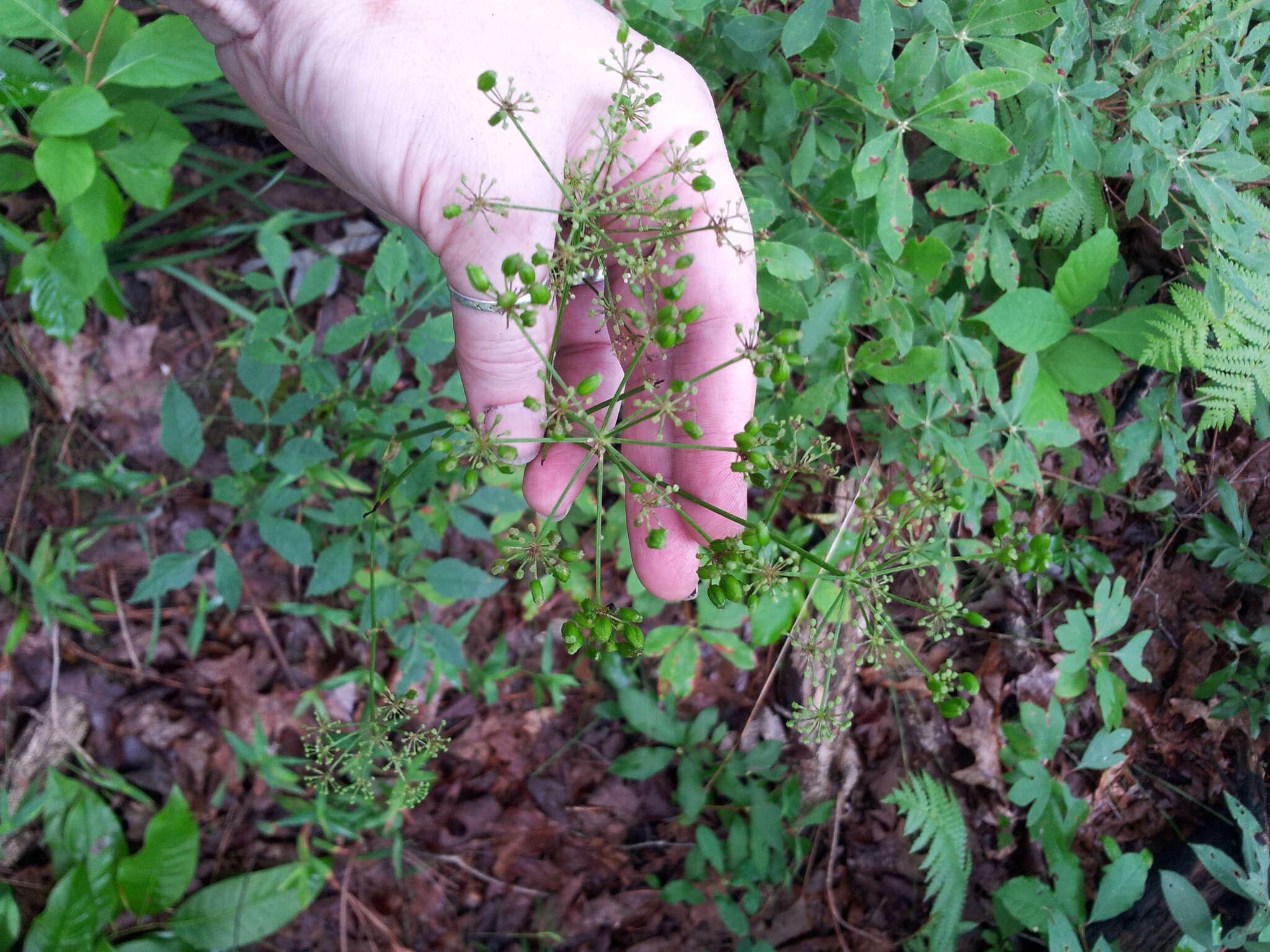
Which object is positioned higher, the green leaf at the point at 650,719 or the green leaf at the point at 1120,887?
the green leaf at the point at 1120,887

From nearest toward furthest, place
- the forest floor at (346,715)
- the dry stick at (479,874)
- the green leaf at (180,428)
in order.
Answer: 1. the green leaf at (180,428)
2. the forest floor at (346,715)
3. the dry stick at (479,874)

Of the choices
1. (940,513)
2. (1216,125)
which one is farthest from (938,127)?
(940,513)

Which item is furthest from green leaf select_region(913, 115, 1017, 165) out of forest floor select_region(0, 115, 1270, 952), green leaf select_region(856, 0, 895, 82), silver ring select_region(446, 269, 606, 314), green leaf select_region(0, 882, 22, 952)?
green leaf select_region(0, 882, 22, 952)

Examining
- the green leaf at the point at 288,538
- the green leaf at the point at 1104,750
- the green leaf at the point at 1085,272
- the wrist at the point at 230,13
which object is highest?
the wrist at the point at 230,13

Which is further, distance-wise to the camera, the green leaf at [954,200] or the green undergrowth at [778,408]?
the green leaf at [954,200]

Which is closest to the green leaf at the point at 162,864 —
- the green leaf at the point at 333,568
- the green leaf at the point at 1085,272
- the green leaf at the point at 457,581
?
the green leaf at the point at 333,568

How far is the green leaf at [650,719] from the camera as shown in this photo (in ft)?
11.0

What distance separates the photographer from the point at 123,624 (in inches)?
140

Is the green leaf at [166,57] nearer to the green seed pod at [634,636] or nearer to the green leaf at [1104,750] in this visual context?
the green seed pod at [634,636]

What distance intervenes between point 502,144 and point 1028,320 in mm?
1703

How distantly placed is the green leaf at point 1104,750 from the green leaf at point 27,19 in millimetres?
4131

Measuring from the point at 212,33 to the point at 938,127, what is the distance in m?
2.00

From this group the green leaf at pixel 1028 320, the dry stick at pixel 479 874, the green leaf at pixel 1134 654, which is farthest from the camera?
the dry stick at pixel 479 874

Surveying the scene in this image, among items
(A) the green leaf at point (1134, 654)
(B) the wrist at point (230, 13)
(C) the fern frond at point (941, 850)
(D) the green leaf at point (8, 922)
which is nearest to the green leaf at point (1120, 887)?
(C) the fern frond at point (941, 850)
